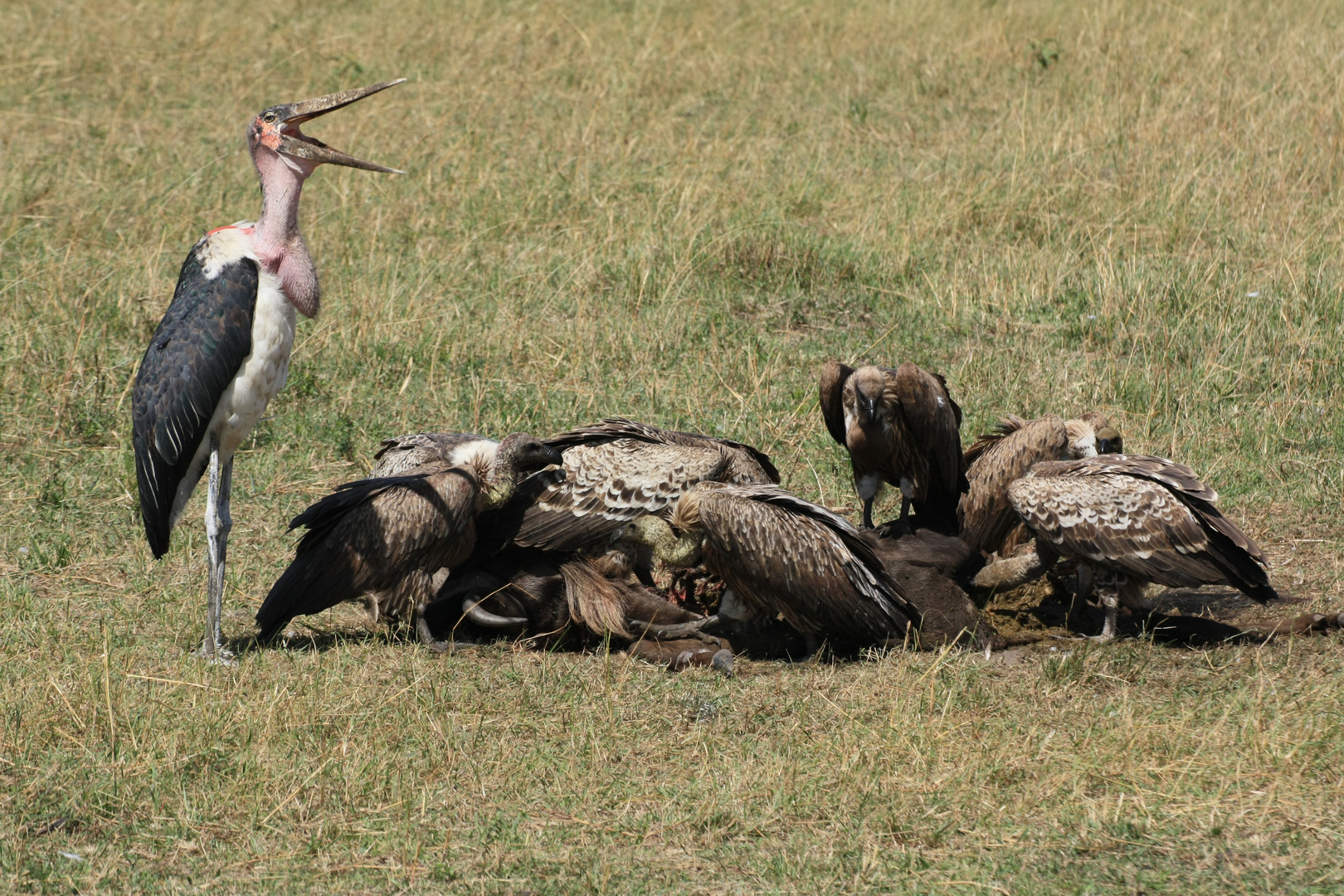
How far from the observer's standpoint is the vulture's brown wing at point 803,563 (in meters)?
5.56

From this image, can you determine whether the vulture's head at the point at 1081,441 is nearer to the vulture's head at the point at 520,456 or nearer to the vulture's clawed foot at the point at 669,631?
the vulture's clawed foot at the point at 669,631

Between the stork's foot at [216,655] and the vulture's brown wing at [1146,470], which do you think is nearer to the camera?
the stork's foot at [216,655]

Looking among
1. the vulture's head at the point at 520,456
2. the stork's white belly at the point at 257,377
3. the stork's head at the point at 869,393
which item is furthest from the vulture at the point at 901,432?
the stork's white belly at the point at 257,377

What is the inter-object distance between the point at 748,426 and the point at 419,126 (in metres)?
4.99

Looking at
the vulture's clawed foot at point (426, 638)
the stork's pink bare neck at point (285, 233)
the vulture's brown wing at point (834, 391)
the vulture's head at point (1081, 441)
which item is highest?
the stork's pink bare neck at point (285, 233)

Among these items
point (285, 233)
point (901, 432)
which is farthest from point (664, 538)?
A: point (285, 233)

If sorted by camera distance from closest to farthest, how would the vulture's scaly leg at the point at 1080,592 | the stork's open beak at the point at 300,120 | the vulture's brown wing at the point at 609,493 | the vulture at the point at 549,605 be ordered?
the stork's open beak at the point at 300,120 → the vulture at the point at 549,605 → the vulture's scaly leg at the point at 1080,592 → the vulture's brown wing at the point at 609,493

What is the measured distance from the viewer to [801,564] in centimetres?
556

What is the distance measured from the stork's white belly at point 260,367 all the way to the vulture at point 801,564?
1.70m

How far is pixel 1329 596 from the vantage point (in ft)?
19.9

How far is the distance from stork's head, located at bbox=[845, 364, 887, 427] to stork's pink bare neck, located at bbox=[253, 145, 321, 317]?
2203 millimetres

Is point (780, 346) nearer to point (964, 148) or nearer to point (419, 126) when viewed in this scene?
point (964, 148)

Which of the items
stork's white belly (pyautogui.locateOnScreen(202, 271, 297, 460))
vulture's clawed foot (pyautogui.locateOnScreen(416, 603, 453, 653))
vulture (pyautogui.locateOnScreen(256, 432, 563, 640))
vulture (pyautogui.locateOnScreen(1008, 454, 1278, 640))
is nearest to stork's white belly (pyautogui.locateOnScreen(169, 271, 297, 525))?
stork's white belly (pyautogui.locateOnScreen(202, 271, 297, 460))

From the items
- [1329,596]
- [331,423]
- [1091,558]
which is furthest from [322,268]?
[1329,596]
